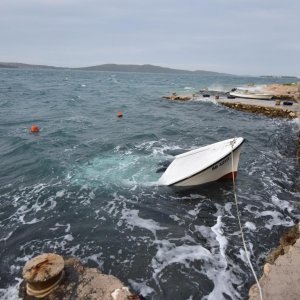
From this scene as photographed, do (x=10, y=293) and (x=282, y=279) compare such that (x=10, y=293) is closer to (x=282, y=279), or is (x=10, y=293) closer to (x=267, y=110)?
(x=282, y=279)

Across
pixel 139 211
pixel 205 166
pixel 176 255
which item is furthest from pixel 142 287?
pixel 205 166

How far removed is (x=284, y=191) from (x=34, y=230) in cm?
1038

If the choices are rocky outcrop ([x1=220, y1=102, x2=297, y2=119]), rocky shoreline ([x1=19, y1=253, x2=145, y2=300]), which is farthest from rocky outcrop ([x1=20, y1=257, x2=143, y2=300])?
rocky outcrop ([x1=220, y1=102, x2=297, y2=119])

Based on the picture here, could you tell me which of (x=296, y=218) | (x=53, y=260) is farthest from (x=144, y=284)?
(x=296, y=218)

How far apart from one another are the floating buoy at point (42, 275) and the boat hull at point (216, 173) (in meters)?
→ 7.10

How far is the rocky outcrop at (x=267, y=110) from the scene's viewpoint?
3075 cm

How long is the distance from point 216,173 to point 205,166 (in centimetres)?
113

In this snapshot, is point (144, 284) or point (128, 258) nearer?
point (144, 284)

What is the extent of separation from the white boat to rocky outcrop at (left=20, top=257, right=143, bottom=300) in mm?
6434

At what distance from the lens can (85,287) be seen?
240 inches

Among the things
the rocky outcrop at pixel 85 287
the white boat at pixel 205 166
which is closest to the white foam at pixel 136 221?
the white boat at pixel 205 166

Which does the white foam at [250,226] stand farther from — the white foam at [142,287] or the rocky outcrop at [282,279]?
the white foam at [142,287]

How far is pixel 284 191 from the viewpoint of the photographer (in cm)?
1280

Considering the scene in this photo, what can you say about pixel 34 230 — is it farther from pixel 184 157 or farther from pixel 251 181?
pixel 251 181
